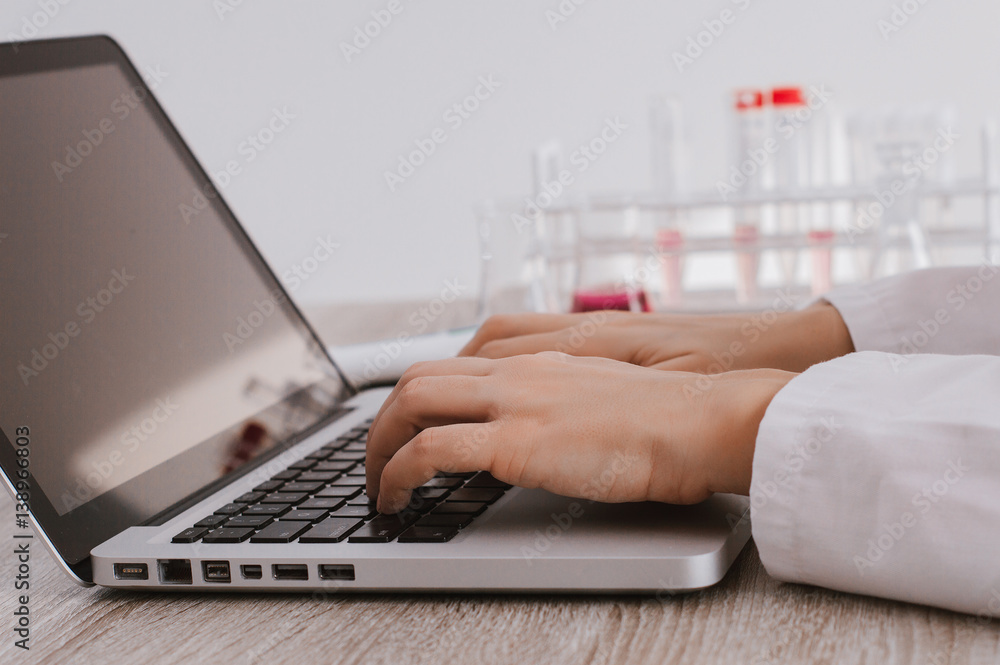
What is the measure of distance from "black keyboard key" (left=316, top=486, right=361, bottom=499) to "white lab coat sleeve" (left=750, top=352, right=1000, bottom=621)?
0.68 feet

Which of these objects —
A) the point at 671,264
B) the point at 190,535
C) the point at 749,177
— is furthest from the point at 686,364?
the point at 749,177

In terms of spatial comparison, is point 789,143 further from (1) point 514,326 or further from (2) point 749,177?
(1) point 514,326

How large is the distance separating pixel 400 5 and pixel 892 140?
2.17 metres

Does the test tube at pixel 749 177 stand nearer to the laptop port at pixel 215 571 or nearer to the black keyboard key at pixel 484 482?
the black keyboard key at pixel 484 482

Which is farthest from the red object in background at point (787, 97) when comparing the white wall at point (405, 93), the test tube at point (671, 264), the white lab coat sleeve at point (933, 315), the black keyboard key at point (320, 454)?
the white wall at point (405, 93)

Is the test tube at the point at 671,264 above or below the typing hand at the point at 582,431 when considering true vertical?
below

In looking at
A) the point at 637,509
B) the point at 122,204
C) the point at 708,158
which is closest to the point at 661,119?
the point at 122,204

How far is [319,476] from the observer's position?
1.72 ft

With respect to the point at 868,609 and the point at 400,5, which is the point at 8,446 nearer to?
the point at 868,609

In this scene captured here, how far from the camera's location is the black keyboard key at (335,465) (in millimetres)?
541

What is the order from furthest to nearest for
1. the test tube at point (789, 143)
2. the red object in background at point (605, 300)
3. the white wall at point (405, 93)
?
the white wall at point (405, 93) → the test tube at point (789, 143) → the red object in background at point (605, 300)

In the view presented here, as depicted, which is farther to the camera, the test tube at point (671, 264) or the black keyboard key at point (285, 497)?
the test tube at point (671, 264)

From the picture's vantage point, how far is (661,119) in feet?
4.91

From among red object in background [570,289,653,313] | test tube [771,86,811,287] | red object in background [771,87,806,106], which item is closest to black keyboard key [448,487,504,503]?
red object in background [570,289,653,313]
